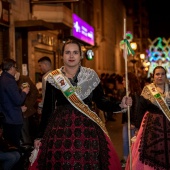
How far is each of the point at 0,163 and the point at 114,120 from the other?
9.55m

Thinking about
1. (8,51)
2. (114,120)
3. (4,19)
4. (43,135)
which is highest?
(4,19)

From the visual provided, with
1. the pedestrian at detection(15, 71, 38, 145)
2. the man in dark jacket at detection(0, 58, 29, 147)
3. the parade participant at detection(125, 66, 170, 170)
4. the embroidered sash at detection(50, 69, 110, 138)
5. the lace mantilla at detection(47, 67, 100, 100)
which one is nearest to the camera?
the embroidered sash at detection(50, 69, 110, 138)

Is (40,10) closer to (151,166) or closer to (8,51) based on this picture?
(8,51)

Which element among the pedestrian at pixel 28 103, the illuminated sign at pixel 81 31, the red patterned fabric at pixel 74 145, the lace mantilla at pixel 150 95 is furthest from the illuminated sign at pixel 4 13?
the red patterned fabric at pixel 74 145

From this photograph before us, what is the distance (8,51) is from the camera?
10.7 m

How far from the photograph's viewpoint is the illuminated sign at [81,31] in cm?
1603

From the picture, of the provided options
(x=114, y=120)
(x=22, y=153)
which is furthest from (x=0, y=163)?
(x=114, y=120)

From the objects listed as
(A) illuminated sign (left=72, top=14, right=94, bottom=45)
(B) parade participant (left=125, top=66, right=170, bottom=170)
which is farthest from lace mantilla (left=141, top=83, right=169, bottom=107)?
(A) illuminated sign (left=72, top=14, right=94, bottom=45)

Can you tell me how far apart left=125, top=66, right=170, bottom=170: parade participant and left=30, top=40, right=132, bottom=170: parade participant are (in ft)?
5.04

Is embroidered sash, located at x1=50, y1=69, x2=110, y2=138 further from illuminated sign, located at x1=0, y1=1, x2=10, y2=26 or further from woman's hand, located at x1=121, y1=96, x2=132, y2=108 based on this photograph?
illuminated sign, located at x1=0, y1=1, x2=10, y2=26

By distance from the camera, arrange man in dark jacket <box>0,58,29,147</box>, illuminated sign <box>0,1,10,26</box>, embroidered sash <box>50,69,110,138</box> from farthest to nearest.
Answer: illuminated sign <box>0,1,10,26</box>, man in dark jacket <box>0,58,29,147</box>, embroidered sash <box>50,69,110,138</box>

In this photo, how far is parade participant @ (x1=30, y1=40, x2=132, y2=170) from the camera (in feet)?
12.4

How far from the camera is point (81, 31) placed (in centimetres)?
1712

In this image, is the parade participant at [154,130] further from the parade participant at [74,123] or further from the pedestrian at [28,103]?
the pedestrian at [28,103]
